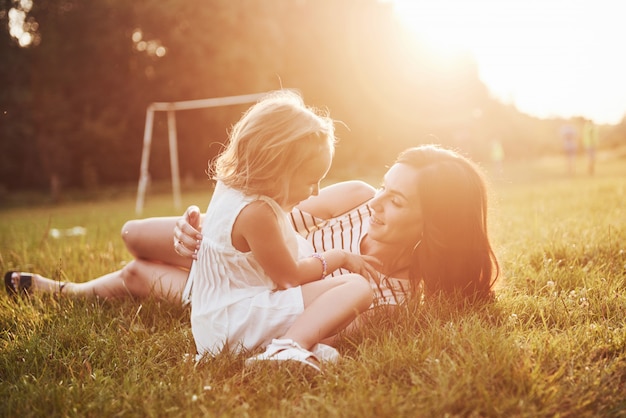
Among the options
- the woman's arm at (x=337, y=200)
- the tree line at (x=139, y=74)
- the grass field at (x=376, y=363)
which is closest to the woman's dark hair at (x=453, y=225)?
the grass field at (x=376, y=363)

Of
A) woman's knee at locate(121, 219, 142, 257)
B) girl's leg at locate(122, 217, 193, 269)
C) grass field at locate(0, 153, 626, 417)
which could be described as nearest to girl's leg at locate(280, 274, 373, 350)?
grass field at locate(0, 153, 626, 417)

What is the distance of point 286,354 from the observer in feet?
7.29

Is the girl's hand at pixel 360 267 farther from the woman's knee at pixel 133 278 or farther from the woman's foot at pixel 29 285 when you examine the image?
the woman's foot at pixel 29 285

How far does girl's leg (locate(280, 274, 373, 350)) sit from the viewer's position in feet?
7.63

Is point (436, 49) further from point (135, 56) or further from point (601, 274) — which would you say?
point (601, 274)

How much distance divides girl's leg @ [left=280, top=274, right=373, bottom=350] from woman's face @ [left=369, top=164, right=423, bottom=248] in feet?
1.34

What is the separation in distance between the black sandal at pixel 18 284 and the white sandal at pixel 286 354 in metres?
1.90

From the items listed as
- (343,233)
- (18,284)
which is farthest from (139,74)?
(343,233)

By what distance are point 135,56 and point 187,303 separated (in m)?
22.7

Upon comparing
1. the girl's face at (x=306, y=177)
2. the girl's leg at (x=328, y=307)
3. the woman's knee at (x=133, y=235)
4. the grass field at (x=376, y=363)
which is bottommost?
the grass field at (x=376, y=363)

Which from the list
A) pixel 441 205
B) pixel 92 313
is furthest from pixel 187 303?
pixel 441 205

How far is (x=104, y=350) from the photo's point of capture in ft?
8.50

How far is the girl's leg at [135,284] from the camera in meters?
3.32

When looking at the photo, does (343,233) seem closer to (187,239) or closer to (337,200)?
(337,200)
